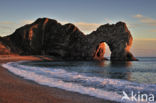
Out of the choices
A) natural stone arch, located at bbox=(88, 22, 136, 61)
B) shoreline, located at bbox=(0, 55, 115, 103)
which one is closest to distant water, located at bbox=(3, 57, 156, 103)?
shoreline, located at bbox=(0, 55, 115, 103)

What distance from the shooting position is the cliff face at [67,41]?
89481 mm

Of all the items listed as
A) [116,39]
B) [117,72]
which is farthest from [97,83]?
[116,39]

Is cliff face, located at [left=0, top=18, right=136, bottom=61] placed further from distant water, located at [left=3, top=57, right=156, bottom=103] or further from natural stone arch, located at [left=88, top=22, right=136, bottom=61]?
distant water, located at [left=3, top=57, right=156, bottom=103]

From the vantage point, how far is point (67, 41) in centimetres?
10425

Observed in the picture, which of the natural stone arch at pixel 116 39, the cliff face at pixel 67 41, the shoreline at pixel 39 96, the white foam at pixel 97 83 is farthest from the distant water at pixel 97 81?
the cliff face at pixel 67 41

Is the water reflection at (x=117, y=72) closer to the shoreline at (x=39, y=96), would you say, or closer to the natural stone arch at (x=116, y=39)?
the shoreline at (x=39, y=96)

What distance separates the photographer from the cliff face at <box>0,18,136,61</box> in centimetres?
8948

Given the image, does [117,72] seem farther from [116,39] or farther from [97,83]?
[116,39]

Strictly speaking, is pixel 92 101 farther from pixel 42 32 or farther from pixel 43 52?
pixel 42 32

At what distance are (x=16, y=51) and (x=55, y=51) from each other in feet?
81.7

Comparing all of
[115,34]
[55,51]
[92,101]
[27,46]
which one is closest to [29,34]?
[27,46]

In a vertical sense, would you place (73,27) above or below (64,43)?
above

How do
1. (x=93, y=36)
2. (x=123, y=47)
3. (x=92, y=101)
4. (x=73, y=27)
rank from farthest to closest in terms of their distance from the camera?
(x=73, y=27)
(x=93, y=36)
(x=123, y=47)
(x=92, y=101)

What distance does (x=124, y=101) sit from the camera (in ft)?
25.6
